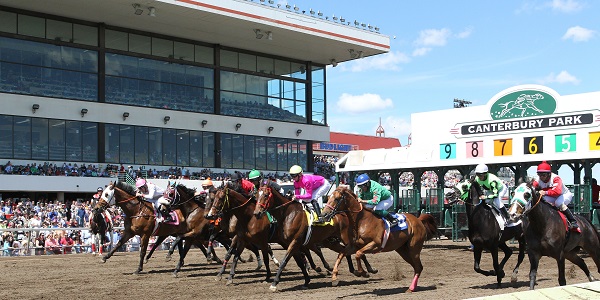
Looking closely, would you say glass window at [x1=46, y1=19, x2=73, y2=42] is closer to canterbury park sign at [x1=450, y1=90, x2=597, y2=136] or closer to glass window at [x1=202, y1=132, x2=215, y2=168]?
glass window at [x1=202, y1=132, x2=215, y2=168]

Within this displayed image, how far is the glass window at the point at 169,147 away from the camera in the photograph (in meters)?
37.1

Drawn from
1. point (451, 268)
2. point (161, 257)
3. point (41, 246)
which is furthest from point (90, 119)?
point (451, 268)

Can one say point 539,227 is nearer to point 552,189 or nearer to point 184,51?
point 552,189

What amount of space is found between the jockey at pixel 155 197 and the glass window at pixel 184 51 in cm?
2377

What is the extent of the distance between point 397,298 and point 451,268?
18.5 feet

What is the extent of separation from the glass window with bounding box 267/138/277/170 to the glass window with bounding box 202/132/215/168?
3779mm

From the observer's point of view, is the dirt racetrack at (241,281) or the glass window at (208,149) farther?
the glass window at (208,149)

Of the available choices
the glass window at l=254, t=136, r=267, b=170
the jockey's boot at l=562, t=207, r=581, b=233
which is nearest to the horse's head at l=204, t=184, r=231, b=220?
the jockey's boot at l=562, t=207, r=581, b=233

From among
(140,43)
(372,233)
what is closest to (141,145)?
(140,43)

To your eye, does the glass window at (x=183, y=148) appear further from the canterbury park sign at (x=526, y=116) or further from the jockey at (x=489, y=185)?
the jockey at (x=489, y=185)

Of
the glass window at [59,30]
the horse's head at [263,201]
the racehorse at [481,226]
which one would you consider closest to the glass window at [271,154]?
the glass window at [59,30]

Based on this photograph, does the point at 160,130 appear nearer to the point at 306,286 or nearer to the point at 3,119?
the point at 3,119

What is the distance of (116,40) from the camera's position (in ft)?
117

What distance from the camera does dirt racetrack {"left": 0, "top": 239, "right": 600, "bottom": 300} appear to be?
10887 mm
